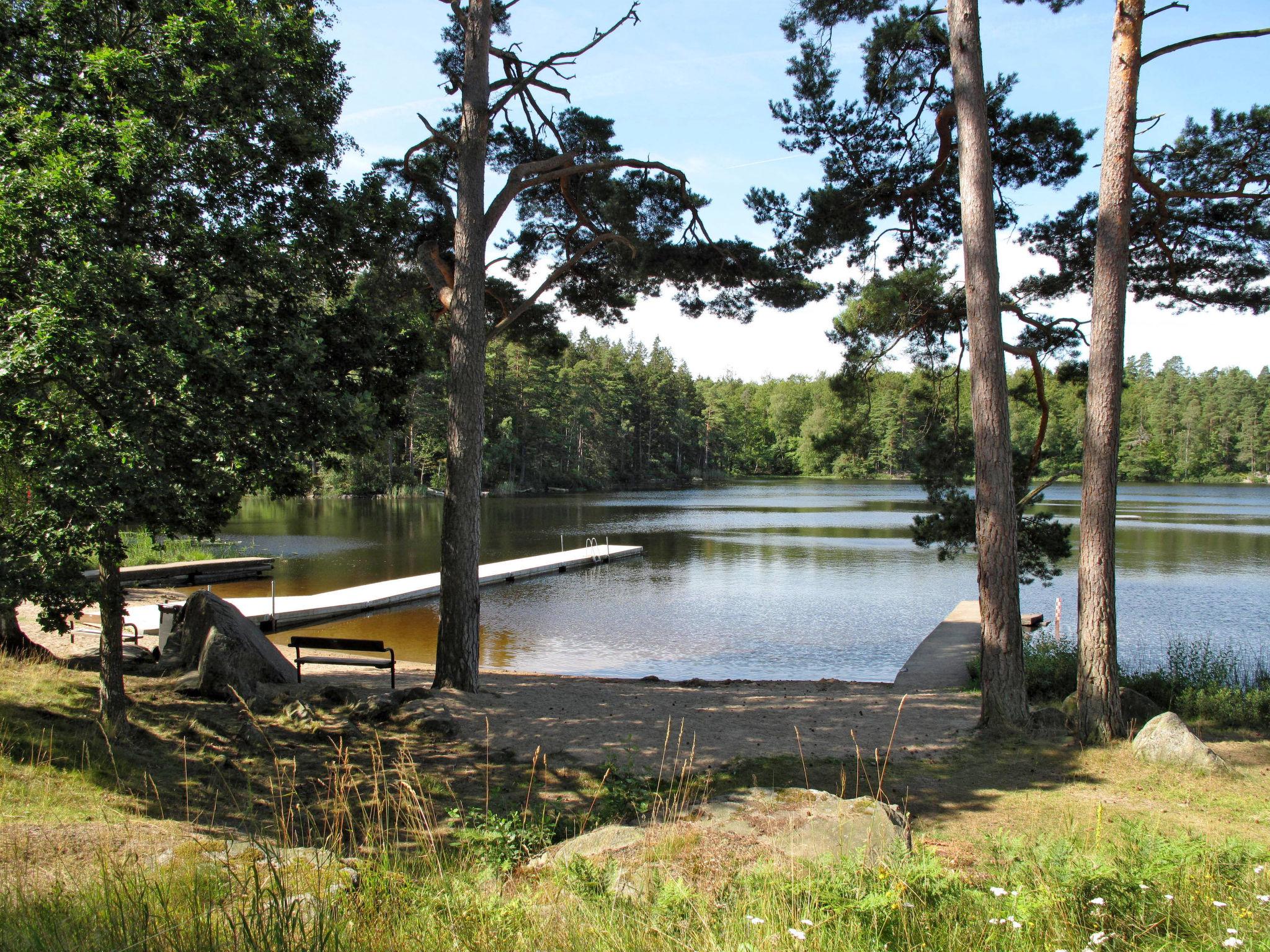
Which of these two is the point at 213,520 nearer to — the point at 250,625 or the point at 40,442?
the point at 40,442

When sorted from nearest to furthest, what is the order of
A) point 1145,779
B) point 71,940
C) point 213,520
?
point 71,940, point 1145,779, point 213,520

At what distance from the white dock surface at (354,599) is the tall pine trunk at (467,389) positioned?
580 cm

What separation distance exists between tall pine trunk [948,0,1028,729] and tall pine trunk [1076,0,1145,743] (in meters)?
0.55

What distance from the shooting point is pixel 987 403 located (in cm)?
729

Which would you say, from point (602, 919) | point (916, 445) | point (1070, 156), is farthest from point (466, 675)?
point (1070, 156)

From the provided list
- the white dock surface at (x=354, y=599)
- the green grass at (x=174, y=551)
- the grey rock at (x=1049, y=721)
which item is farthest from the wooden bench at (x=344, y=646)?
the green grass at (x=174, y=551)

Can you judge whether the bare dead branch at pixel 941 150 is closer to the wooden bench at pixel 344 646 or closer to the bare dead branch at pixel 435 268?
the bare dead branch at pixel 435 268

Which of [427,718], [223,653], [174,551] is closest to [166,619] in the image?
[223,653]

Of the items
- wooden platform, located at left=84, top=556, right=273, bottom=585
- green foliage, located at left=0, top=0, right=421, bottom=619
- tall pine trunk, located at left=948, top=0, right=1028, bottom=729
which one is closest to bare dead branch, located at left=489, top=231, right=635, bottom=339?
green foliage, located at left=0, top=0, right=421, bottom=619

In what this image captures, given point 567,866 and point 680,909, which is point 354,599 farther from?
point 680,909

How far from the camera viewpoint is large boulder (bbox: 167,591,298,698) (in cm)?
748

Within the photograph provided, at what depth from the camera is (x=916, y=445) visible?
1134 cm

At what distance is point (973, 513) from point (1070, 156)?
4608 millimetres

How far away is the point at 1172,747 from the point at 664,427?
3102 inches
